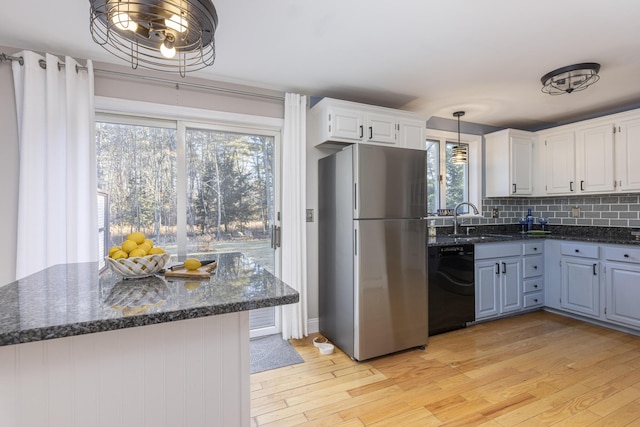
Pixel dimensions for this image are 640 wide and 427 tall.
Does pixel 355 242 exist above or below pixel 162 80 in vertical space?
below

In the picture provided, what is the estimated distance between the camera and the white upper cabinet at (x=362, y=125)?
2787 millimetres

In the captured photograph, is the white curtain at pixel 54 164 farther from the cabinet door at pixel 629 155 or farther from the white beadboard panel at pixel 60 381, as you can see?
the cabinet door at pixel 629 155

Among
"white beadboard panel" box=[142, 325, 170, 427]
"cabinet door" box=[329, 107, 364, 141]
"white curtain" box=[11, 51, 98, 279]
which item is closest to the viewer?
"white beadboard panel" box=[142, 325, 170, 427]

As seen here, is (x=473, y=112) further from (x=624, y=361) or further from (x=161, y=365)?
(x=161, y=365)

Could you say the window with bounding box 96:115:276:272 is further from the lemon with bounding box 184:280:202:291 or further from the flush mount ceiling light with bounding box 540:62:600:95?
the flush mount ceiling light with bounding box 540:62:600:95

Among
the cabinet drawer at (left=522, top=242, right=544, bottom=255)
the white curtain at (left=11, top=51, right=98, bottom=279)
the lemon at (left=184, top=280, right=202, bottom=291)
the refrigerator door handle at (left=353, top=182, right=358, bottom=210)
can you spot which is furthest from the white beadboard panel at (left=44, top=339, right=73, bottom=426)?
the cabinet drawer at (left=522, top=242, right=544, bottom=255)

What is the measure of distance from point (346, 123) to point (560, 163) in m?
2.84

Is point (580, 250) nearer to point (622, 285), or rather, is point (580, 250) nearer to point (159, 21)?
point (622, 285)

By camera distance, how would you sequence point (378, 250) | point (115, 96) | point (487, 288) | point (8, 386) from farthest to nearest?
point (487, 288) < point (378, 250) < point (115, 96) < point (8, 386)

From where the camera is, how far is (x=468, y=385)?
2156 mm

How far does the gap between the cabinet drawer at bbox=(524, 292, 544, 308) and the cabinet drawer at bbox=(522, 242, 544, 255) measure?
49 cm

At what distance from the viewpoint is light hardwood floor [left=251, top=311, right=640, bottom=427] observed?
1.83 meters

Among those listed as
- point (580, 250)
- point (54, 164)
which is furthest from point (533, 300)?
point (54, 164)

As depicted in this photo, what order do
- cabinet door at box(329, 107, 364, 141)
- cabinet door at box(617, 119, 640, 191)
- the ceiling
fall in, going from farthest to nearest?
1. cabinet door at box(617, 119, 640, 191)
2. cabinet door at box(329, 107, 364, 141)
3. the ceiling
